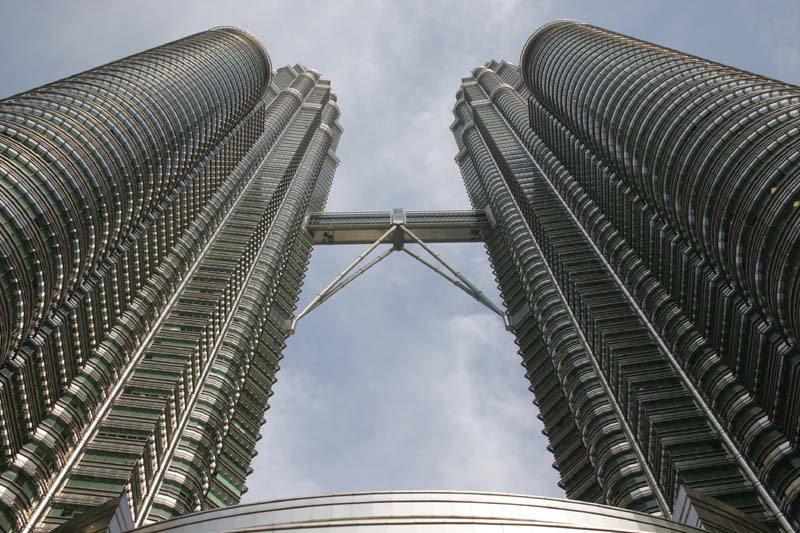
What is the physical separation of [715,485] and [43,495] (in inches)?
2028

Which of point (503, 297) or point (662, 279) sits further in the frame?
point (503, 297)

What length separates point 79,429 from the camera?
193 ft

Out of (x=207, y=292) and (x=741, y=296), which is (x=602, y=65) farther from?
(x=207, y=292)

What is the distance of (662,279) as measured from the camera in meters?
71.4

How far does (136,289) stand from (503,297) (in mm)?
57110

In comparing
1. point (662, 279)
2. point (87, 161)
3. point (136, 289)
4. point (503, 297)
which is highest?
point (503, 297)

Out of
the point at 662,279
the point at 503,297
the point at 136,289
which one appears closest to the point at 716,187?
the point at 662,279

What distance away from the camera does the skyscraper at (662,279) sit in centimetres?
4719

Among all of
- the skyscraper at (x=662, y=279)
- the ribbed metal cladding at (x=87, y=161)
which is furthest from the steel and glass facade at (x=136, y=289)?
the skyscraper at (x=662, y=279)

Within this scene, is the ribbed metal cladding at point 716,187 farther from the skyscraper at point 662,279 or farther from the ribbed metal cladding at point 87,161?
the ribbed metal cladding at point 87,161

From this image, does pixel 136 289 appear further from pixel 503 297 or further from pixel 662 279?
pixel 503 297

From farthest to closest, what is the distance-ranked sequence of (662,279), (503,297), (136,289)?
(503,297)
(136,289)
(662,279)

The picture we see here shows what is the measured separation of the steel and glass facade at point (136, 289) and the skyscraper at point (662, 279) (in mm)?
37398

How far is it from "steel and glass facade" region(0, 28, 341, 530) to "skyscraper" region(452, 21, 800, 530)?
3740 cm
